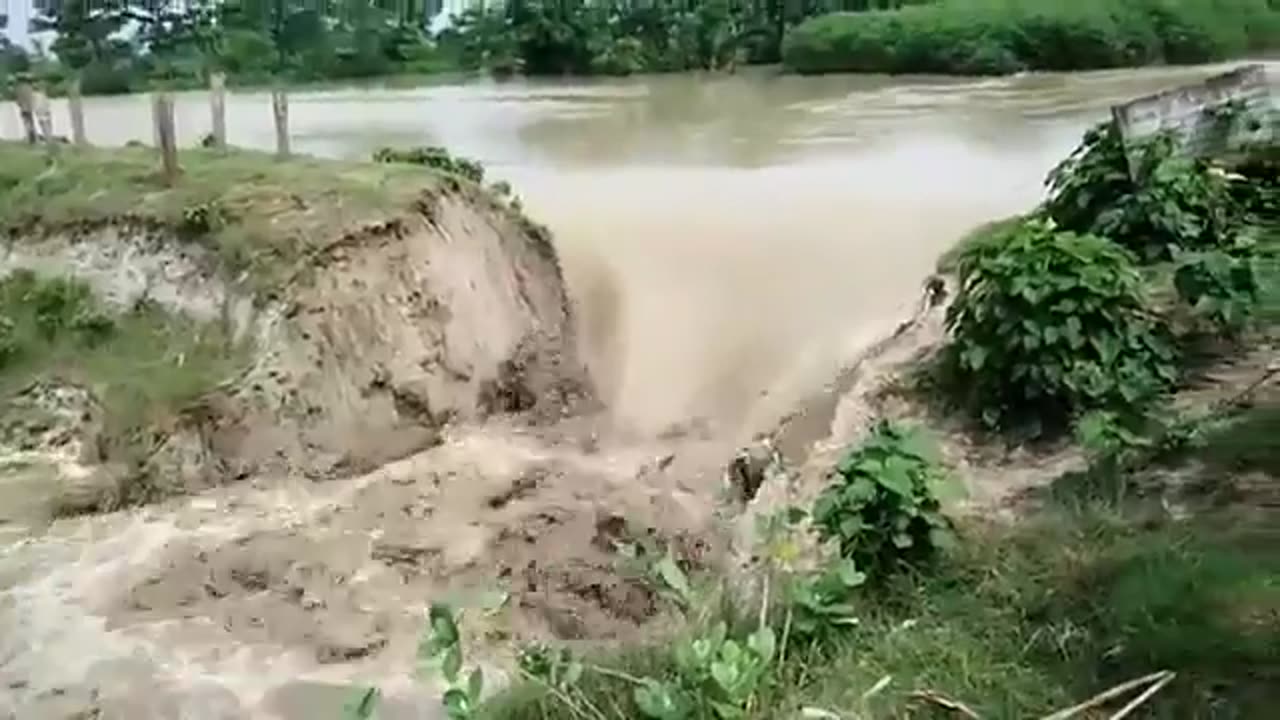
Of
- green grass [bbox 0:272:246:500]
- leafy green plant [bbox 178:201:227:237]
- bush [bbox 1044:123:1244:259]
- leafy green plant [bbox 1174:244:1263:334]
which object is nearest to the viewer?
leafy green plant [bbox 1174:244:1263:334]

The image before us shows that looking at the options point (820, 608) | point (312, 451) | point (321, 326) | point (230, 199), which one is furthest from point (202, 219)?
point (820, 608)

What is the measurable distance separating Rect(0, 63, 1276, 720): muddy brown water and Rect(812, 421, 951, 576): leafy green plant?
164 cm

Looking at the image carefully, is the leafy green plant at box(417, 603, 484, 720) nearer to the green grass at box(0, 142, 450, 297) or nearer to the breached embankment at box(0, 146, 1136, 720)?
the breached embankment at box(0, 146, 1136, 720)

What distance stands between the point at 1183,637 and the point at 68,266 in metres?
6.45

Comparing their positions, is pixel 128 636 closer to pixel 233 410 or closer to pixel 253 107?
pixel 233 410

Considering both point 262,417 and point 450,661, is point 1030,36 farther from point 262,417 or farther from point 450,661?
point 450,661

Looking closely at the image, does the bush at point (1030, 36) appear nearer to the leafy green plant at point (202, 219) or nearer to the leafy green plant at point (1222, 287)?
the leafy green plant at point (202, 219)

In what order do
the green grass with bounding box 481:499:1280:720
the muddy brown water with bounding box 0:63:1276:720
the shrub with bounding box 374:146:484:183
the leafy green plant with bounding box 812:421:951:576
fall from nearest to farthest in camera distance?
the green grass with bounding box 481:499:1280:720
the leafy green plant with bounding box 812:421:951:576
the muddy brown water with bounding box 0:63:1276:720
the shrub with bounding box 374:146:484:183

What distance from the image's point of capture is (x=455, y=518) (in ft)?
22.4

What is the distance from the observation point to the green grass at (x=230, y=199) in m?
7.70

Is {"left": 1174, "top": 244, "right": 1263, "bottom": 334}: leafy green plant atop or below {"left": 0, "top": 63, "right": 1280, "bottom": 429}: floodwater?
atop

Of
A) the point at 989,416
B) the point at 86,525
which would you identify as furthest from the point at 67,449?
the point at 989,416

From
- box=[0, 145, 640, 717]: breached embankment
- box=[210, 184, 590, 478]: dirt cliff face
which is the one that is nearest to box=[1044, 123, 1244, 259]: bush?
box=[0, 145, 640, 717]: breached embankment

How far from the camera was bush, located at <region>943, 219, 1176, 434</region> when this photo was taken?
4.96m
